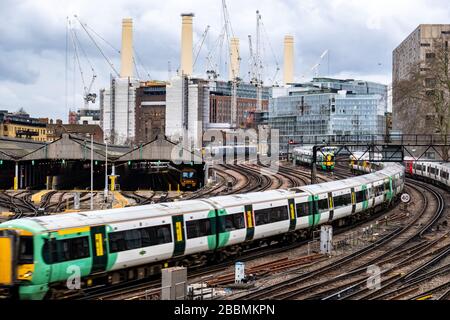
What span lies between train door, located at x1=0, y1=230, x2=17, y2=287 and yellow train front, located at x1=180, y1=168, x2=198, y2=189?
47.6 meters

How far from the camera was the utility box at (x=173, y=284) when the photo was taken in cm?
1928

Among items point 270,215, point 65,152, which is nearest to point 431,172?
point 65,152

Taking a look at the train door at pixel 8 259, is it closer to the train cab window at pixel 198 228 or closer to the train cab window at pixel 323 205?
the train cab window at pixel 198 228

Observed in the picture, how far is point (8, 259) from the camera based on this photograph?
61.2 feet

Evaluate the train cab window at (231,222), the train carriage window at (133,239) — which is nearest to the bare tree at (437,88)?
the train cab window at (231,222)

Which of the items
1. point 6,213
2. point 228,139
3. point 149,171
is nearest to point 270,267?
point 6,213

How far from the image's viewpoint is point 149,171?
77.2 m

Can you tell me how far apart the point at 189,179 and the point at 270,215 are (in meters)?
37.5

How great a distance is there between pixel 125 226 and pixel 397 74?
121952mm

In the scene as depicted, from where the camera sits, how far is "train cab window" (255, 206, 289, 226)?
93.8 feet

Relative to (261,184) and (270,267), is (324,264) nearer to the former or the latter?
(270,267)

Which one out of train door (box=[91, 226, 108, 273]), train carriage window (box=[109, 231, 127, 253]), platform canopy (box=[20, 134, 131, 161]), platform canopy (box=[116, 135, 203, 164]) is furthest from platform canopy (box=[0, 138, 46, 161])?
train door (box=[91, 226, 108, 273])

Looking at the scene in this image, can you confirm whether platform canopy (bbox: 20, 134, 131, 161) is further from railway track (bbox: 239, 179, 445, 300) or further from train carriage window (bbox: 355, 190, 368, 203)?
railway track (bbox: 239, 179, 445, 300)

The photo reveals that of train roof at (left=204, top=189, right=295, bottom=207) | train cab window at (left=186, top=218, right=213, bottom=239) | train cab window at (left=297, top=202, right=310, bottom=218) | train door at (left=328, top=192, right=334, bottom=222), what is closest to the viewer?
train cab window at (left=186, top=218, right=213, bottom=239)
